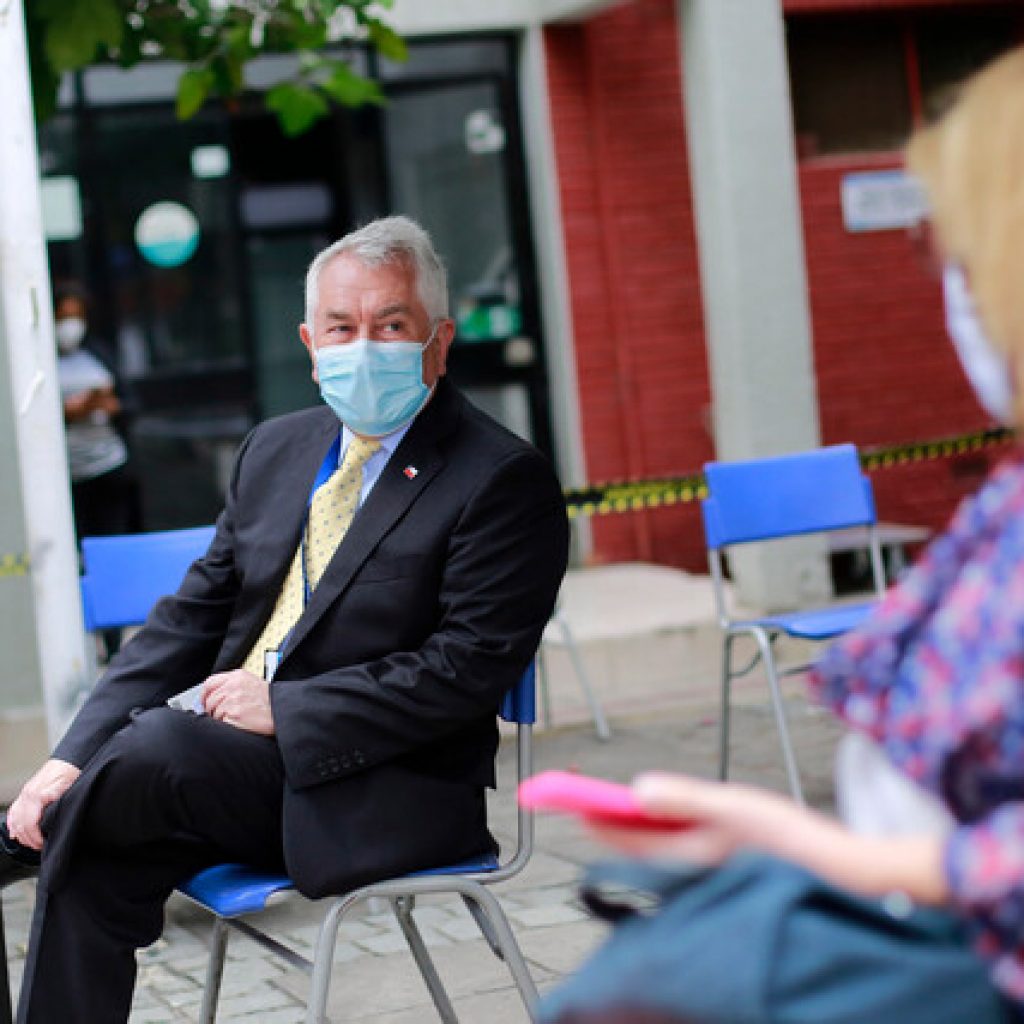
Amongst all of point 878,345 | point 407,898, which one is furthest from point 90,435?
point 407,898

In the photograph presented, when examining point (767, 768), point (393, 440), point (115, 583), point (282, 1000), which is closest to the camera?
point (393, 440)

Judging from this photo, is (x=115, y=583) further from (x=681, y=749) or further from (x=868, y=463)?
(x=868, y=463)

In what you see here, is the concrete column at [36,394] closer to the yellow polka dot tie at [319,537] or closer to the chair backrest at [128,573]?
the chair backrest at [128,573]

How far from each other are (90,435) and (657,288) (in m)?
2.98

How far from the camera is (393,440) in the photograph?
3.63 meters

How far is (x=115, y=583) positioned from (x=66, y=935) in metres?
2.05

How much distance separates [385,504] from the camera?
346 cm

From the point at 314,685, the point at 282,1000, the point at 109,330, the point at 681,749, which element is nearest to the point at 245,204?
the point at 109,330

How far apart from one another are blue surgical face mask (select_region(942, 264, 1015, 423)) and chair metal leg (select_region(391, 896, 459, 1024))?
2066 millimetres

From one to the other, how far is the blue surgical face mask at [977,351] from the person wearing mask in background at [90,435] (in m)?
7.08

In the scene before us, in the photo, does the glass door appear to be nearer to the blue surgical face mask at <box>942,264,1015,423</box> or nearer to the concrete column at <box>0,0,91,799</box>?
the concrete column at <box>0,0,91,799</box>

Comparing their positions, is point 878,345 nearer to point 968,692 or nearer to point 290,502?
point 290,502

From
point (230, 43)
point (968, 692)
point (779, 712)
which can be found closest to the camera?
point (968, 692)

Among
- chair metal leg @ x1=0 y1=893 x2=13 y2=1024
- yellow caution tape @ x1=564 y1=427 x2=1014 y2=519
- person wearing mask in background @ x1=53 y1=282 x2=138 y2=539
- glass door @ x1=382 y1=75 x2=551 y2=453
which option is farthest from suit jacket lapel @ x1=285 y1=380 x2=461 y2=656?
glass door @ x1=382 y1=75 x2=551 y2=453
